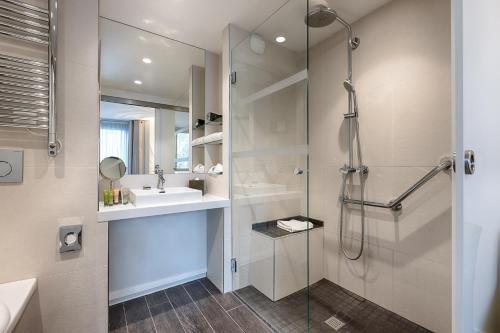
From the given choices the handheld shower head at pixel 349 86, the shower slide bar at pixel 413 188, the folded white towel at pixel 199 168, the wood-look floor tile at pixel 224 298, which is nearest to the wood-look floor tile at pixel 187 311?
the wood-look floor tile at pixel 224 298

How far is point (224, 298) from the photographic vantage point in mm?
1894

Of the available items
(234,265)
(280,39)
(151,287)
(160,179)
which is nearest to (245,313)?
(234,265)

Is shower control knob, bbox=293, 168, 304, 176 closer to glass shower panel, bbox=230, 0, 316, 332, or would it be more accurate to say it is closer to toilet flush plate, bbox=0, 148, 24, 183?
glass shower panel, bbox=230, 0, 316, 332

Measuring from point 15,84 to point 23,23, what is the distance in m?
0.32

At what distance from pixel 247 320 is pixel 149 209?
1072 mm

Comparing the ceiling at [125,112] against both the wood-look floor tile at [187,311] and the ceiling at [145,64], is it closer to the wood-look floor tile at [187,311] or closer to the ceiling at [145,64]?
the ceiling at [145,64]

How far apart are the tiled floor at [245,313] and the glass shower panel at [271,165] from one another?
1cm

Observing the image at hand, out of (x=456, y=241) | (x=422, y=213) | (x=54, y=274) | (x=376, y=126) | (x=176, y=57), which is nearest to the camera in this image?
(x=456, y=241)

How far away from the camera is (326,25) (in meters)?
1.87

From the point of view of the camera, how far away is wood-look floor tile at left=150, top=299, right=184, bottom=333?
1543 millimetres

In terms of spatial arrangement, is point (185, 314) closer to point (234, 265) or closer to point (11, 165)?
point (234, 265)

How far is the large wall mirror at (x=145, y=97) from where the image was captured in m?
1.85

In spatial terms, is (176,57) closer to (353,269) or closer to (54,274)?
(54,274)

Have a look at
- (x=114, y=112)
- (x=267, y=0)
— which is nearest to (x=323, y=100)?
(x=267, y=0)
